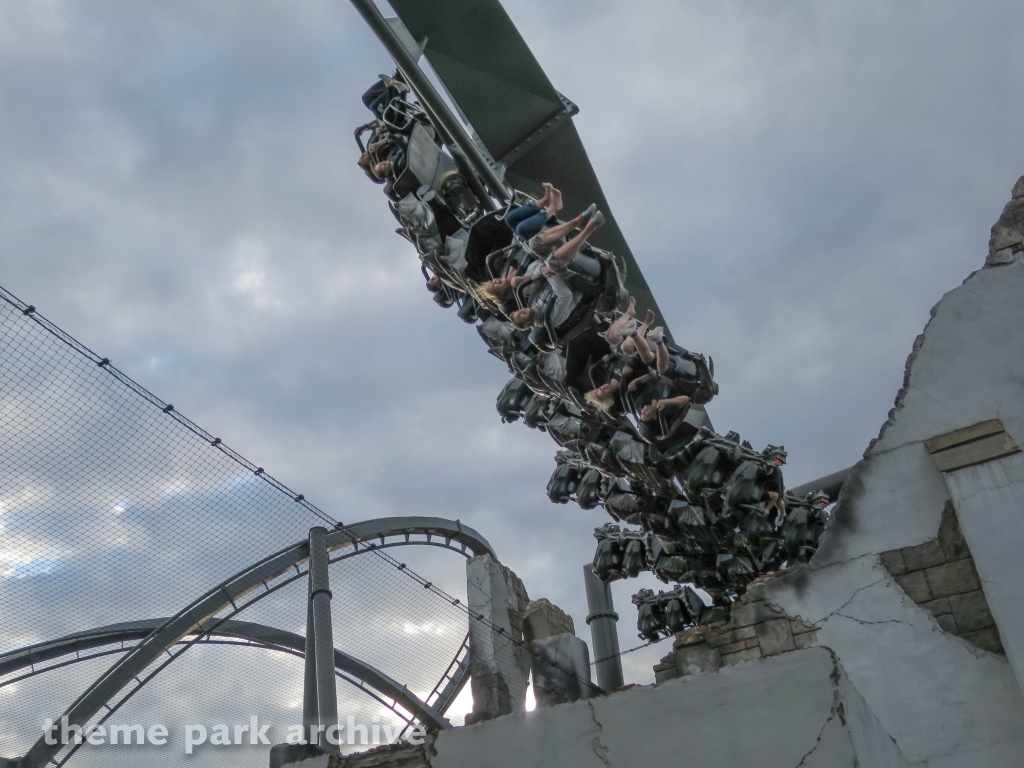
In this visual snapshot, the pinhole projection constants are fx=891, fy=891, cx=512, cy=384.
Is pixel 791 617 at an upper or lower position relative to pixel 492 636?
lower

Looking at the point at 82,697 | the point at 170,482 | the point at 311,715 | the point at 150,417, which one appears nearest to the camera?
the point at 311,715

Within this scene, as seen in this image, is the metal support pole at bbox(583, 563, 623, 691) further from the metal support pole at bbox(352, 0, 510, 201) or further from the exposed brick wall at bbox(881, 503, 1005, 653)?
the exposed brick wall at bbox(881, 503, 1005, 653)

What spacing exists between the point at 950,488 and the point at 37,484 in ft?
18.3

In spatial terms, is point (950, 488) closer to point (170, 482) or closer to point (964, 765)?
point (964, 765)

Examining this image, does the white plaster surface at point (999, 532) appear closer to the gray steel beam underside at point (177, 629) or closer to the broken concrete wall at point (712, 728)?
the broken concrete wall at point (712, 728)

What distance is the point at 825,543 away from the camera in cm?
546

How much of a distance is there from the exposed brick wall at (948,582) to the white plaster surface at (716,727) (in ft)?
6.57

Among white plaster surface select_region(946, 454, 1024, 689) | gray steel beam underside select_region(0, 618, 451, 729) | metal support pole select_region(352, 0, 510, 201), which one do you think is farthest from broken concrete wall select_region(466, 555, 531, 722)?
white plaster surface select_region(946, 454, 1024, 689)

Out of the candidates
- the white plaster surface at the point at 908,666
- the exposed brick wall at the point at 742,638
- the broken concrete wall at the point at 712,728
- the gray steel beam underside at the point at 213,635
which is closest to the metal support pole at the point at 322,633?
the gray steel beam underside at the point at 213,635

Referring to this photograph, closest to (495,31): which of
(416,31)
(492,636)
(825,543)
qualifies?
(416,31)

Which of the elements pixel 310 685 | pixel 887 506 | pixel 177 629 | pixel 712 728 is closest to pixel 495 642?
pixel 177 629

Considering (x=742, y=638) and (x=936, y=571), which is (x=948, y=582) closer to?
(x=936, y=571)

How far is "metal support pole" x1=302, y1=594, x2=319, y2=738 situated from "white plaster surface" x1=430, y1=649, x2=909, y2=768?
8.15 ft

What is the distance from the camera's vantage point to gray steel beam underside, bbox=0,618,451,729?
289 inches
